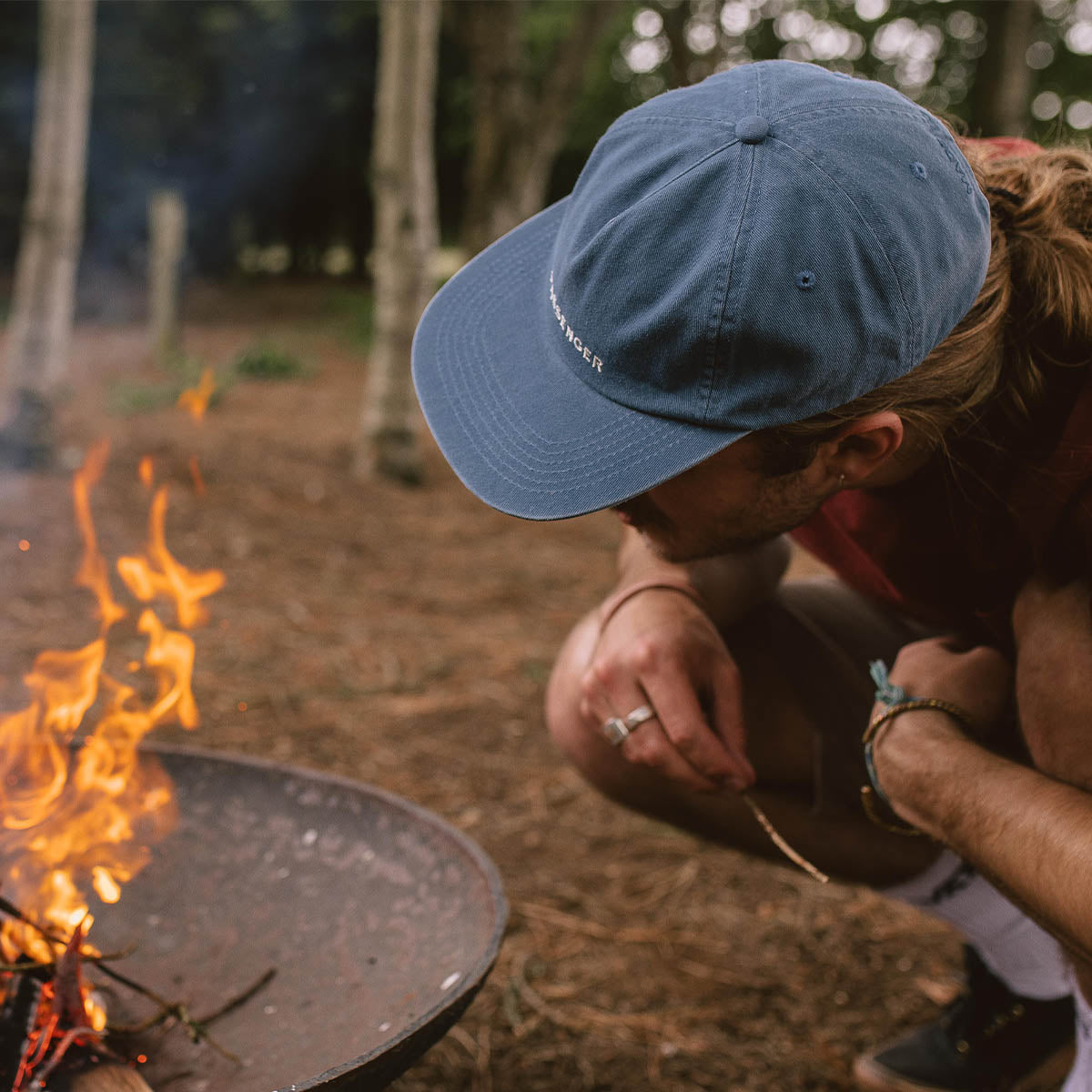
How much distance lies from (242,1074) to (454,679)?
6.47 feet

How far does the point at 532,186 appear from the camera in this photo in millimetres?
8508

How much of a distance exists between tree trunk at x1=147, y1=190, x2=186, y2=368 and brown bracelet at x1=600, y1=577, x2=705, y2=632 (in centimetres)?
781

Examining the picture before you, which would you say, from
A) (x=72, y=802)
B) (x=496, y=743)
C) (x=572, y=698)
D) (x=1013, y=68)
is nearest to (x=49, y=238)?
(x=496, y=743)

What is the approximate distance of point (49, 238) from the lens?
4.63 metres

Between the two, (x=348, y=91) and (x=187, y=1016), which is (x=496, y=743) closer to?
(x=187, y=1016)

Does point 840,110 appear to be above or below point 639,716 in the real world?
above

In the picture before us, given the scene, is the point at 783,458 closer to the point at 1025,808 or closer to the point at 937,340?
the point at 937,340

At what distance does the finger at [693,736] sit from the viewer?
4.82ft

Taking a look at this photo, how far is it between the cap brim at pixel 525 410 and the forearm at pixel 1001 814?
52cm

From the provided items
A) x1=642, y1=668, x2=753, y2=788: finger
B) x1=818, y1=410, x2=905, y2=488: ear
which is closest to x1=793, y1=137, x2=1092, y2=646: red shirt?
x1=818, y1=410, x2=905, y2=488: ear

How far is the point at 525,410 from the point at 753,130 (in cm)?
41

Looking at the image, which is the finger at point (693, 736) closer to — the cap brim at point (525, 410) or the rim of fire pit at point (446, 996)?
the rim of fire pit at point (446, 996)

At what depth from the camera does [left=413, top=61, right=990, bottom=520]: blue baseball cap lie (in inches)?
43.6

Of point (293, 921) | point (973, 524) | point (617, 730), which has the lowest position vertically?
point (293, 921)
